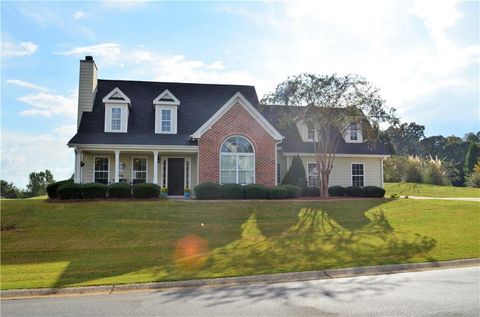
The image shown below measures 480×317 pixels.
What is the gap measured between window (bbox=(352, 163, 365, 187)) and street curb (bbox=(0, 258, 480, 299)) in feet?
57.6

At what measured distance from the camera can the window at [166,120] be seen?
84.3 ft

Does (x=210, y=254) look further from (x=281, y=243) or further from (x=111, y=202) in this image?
(x=111, y=202)

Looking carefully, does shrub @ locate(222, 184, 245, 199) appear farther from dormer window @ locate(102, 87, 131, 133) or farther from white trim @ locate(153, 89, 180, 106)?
dormer window @ locate(102, 87, 131, 133)

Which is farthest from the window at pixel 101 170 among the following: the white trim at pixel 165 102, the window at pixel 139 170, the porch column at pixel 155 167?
the white trim at pixel 165 102

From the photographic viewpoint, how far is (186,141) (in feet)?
80.6

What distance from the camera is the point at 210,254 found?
482 inches

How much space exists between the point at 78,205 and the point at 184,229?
234 inches

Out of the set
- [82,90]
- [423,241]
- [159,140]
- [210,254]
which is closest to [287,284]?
[210,254]

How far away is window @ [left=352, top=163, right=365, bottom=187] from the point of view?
28938mm

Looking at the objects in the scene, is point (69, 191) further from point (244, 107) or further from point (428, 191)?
point (428, 191)

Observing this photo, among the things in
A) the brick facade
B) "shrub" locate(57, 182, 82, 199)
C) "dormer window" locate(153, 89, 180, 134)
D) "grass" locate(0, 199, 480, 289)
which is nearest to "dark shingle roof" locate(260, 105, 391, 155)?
the brick facade

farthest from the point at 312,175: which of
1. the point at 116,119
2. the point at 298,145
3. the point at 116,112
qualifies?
the point at 116,112

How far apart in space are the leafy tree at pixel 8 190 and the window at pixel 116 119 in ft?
68.2

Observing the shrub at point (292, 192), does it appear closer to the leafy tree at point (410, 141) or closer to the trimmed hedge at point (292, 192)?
the trimmed hedge at point (292, 192)
